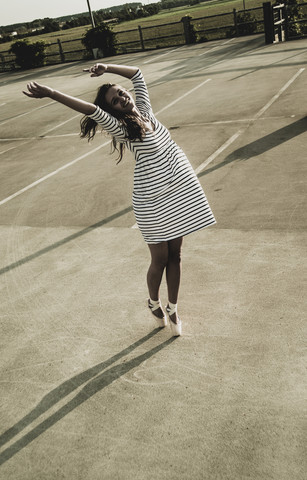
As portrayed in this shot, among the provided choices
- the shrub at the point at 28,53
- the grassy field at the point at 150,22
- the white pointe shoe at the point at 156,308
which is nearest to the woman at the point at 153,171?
the white pointe shoe at the point at 156,308

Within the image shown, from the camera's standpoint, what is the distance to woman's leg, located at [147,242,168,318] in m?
3.40

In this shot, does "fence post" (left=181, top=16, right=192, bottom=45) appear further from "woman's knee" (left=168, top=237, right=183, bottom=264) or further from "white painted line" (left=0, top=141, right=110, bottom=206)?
"woman's knee" (left=168, top=237, right=183, bottom=264)

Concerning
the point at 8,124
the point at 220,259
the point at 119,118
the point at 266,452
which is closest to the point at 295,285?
the point at 220,259

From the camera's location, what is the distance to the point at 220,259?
4652mm

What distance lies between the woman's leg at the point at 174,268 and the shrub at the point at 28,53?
26427mm

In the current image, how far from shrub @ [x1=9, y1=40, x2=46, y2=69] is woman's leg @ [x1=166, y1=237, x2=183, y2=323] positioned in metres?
26.4

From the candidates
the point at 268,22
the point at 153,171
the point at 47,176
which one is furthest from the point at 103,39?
the point at 153,171

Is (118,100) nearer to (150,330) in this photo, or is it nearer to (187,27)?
(150,330)

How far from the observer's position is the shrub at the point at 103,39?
996 inches

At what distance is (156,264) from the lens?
11.5 ft

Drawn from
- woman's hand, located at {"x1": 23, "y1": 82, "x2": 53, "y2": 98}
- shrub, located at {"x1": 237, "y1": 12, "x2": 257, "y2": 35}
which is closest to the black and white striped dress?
woman's hand, located at {"x1": 23, "y1": 82, "x2": 53, "y2": 98}

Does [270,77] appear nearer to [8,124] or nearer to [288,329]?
[8,124]

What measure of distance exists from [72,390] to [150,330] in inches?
33.1

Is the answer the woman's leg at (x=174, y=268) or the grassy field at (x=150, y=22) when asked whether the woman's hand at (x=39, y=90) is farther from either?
the grassy field at (x=150, y=22)
